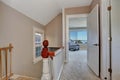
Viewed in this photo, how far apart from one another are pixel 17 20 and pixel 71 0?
2.24 metres

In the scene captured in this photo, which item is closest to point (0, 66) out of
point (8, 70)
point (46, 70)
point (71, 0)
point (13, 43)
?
point (8, 70)

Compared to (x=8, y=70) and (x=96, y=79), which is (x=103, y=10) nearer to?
(x=96, y=79)

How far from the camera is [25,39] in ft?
10.8

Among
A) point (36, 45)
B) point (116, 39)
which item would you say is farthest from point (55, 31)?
point (116, 39)

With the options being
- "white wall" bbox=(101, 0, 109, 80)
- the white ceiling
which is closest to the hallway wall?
the white ceiling

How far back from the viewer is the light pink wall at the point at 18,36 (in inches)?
88.9

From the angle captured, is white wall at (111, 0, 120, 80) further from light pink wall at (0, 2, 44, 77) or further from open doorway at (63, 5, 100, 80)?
light pink wall at (0, 2, 44, 77)

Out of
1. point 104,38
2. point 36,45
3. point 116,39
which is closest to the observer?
point 116,39

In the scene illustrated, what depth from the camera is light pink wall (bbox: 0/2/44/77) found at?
7.41ft

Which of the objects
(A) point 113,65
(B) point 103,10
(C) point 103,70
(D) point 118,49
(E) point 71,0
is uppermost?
(E) point 71,0

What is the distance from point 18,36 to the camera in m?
2.86

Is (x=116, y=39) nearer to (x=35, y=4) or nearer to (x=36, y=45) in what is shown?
(x=35, y=4)

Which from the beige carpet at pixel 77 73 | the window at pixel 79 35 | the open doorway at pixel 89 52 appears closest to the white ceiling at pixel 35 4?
the open doorway at pixel 89 52

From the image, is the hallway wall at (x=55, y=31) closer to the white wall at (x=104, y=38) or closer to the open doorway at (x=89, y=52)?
the open doorway at (x=89, y=52)
